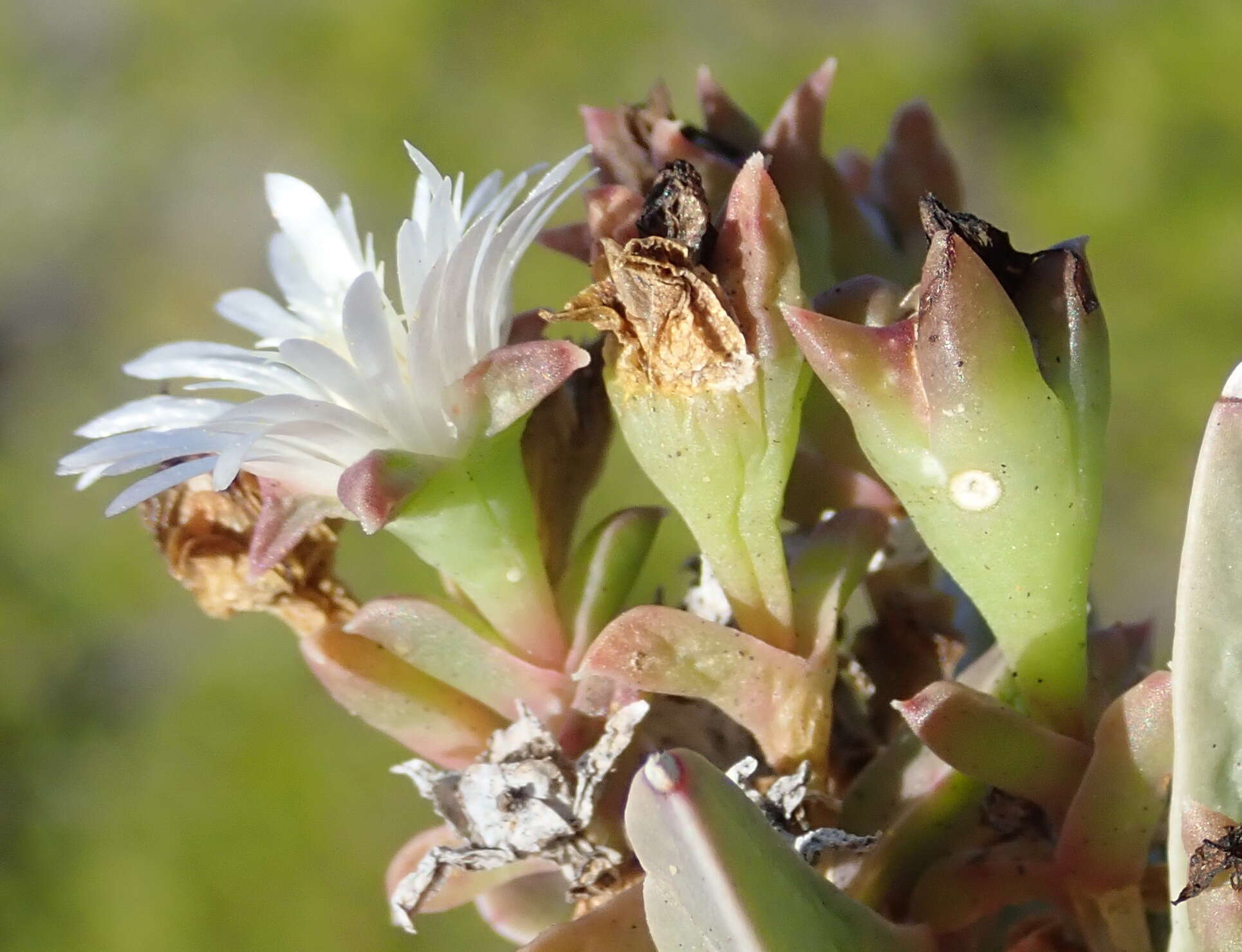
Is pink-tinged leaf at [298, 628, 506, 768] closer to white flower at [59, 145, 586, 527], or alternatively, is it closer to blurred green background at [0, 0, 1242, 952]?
white flower at [59, 145, 586, 527]

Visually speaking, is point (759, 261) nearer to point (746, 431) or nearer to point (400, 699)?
point (746, 431)

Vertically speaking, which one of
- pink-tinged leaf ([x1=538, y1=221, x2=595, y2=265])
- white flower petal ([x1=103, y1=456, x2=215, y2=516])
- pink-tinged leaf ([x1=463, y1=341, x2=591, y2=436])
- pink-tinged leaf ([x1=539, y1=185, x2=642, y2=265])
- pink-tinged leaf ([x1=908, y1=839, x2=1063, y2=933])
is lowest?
pink-tinged leaf ([x1=908, y1=839, x2=1063, y2=933])

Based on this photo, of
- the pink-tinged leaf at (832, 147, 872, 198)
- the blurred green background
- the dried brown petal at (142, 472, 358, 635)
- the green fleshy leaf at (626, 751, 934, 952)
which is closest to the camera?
the green fleshy leaf at (626, 751, 934, 952)

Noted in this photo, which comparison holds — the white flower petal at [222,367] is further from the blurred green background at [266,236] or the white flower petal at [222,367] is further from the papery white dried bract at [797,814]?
the blurred green background at [266,236]

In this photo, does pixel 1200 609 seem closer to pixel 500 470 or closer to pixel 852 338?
pixel 852 338

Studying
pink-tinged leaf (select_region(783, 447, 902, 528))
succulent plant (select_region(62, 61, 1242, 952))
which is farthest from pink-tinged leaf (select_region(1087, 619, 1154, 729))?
pink-tinged leaf (select_region(783, 447, 902, 528))

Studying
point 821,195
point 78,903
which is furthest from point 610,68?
point 821,195
